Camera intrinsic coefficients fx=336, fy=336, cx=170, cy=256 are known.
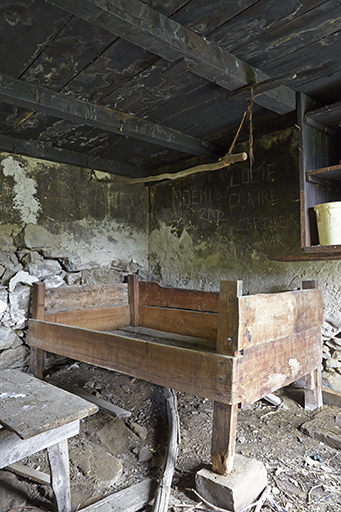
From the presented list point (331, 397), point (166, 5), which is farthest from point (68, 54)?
point (331, 397)

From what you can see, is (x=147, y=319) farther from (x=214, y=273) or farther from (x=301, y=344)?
(x=301, y=344)

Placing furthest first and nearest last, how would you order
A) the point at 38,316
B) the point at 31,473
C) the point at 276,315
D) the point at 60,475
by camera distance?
the point at 38,316 → the point at 276,315 → the point at 31,473 → the point at 60,475

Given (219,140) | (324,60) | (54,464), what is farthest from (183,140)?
(54,464)

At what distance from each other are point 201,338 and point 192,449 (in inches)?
38.9

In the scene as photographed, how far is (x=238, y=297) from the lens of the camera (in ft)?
5.16

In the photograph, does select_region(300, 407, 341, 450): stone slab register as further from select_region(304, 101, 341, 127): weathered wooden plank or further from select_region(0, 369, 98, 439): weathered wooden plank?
select_region(304, 101, 341, 127): weathered wooden plank

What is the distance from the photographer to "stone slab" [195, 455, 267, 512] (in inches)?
56.2

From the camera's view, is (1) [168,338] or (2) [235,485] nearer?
(2) [235,485]

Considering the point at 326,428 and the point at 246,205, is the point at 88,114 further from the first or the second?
the point at 326,428

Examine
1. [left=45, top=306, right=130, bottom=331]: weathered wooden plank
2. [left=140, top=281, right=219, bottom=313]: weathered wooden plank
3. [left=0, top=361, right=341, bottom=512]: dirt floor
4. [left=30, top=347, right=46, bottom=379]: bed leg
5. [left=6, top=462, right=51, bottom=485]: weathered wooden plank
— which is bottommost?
[left=0, top=361, right=341, bottom=512]: dirt floor

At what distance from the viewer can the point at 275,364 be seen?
184cm

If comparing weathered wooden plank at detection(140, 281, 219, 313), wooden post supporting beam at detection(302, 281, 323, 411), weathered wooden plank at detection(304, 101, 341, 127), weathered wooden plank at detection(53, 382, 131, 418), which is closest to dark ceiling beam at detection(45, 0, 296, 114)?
weathered wooden plank at detection(304, 101, 341, 127)

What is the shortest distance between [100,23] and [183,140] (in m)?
1.51

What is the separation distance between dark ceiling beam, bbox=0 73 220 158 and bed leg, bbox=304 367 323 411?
A: 6.80 ft
